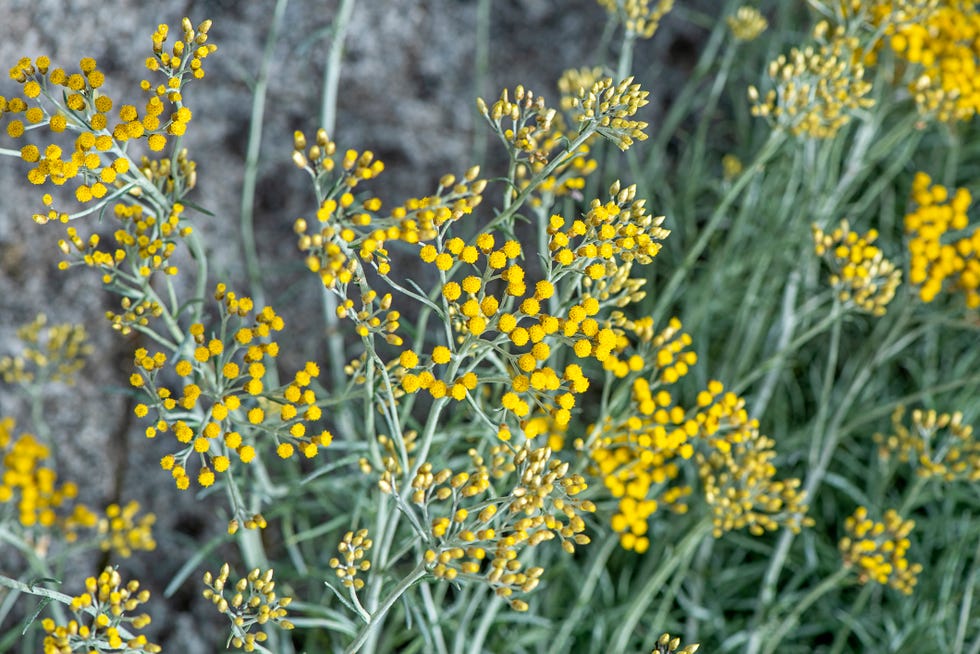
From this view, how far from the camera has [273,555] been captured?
65.5 inches

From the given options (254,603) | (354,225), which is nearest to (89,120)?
(354,225)

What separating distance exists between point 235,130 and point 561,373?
82cm

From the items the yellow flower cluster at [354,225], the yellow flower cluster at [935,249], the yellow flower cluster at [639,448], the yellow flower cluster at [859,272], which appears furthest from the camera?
the yellow flower cluster at [935,249]

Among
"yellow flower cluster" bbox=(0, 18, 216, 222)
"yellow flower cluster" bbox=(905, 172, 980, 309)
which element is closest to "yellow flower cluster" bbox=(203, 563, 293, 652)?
"yellow flower cluster" bbox=(0, 18, 216, 222)

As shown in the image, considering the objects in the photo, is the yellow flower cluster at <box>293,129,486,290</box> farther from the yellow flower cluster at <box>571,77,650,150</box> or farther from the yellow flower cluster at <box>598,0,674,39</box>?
the yellow flower cluster at <box>598,0,674,39</box>

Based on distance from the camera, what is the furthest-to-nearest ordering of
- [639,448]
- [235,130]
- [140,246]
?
[235,130] → [639,448] → [140,246]

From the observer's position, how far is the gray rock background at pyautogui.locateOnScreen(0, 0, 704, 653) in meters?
1.62

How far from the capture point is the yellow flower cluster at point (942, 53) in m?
1.35

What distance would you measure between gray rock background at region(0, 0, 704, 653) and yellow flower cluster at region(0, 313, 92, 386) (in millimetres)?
56

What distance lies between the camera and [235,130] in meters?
1.74

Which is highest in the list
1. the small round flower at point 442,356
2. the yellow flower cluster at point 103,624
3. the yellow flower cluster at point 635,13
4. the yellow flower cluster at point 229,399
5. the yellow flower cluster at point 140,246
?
the yellow flower cluster at point 635,13

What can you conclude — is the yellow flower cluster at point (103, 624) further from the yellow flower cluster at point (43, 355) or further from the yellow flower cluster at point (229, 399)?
the yellow flower cluster at point (43, 355)

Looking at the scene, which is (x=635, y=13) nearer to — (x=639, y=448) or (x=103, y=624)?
(x=639, y=448)

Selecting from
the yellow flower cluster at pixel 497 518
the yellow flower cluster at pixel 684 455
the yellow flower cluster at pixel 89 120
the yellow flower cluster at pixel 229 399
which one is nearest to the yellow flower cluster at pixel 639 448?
the yellow flower cluster at pixel 684 455
